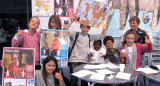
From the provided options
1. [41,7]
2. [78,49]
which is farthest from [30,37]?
[41,7]

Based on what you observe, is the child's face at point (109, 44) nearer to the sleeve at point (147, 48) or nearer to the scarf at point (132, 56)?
the scarf at point (132, 56)

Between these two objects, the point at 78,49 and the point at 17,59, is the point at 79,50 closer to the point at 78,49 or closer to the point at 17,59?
the point at 78,49

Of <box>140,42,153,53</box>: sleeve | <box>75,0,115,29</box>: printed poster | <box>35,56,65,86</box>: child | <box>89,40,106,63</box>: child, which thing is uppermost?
<box>75,0,115,29</box>: printed poster

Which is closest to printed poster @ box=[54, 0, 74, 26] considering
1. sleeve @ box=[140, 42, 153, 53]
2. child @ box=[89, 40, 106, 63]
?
child @ box=[89, 40, 106, 63]

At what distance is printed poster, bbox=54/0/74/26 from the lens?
3.14 metres

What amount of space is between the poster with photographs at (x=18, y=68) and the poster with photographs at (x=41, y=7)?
1534 millimetres

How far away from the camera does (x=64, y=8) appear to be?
125 inches

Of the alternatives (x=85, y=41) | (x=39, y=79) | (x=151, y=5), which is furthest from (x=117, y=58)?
(x=151, y=5)

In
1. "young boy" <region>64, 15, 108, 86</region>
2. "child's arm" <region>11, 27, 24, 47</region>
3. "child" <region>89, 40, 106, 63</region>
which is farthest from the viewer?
"child" <region>89, 40, 106, 63</region>

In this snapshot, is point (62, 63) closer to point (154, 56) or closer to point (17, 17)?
point (154, 56)

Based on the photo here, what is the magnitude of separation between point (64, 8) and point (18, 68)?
5.94 feet

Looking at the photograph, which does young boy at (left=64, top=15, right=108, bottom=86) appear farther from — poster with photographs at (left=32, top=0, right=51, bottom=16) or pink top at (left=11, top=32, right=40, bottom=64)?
poster with photographs at (left=32, top=0, right=51, bottom=16)

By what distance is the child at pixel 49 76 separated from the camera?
1839 millimetres

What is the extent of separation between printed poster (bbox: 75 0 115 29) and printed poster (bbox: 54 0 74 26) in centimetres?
91
